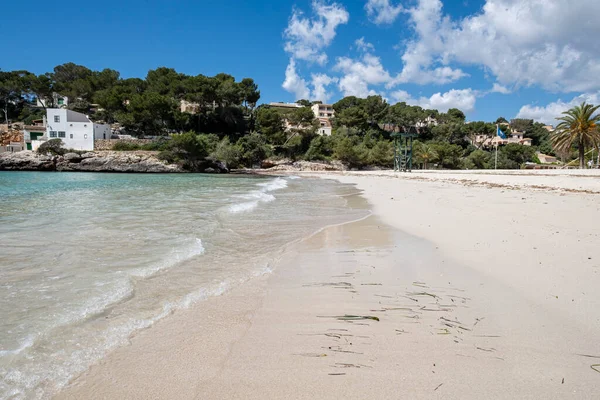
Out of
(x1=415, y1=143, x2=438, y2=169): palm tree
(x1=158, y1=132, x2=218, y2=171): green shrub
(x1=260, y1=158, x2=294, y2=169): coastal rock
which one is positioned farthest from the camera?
(x1=415, y1=143, x2=438, y2=169): palm tree

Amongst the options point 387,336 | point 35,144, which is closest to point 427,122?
point 35,144

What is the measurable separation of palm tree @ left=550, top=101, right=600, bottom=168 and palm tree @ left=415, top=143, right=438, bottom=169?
74.3 ft

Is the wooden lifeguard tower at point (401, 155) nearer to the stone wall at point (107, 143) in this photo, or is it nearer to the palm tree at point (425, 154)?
the palm tree at point (425, 154)

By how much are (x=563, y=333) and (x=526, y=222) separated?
5.79m

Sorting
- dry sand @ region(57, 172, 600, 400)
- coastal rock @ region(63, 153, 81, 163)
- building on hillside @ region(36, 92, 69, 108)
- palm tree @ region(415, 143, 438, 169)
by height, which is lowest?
dry sand @ region(57, 172, 600, 400)

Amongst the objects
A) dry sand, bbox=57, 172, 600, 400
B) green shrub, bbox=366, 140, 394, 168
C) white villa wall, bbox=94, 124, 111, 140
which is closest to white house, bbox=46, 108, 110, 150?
white villa wall, bbox=94, 124, 111, 140

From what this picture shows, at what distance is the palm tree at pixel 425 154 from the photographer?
199ft

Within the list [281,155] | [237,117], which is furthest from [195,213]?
[237,117]

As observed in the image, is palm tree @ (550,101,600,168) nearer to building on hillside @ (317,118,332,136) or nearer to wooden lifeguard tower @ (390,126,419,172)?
wooden lifeguard tower @ (390,126,419,172)

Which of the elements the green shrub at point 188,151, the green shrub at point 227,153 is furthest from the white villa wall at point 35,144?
the green shrub at point 227,153

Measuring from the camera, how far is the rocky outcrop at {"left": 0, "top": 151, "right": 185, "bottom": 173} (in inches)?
1880

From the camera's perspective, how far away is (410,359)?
2.39 metres

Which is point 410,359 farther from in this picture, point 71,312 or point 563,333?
point 71,312

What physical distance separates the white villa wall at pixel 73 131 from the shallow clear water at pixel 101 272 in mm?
51886
